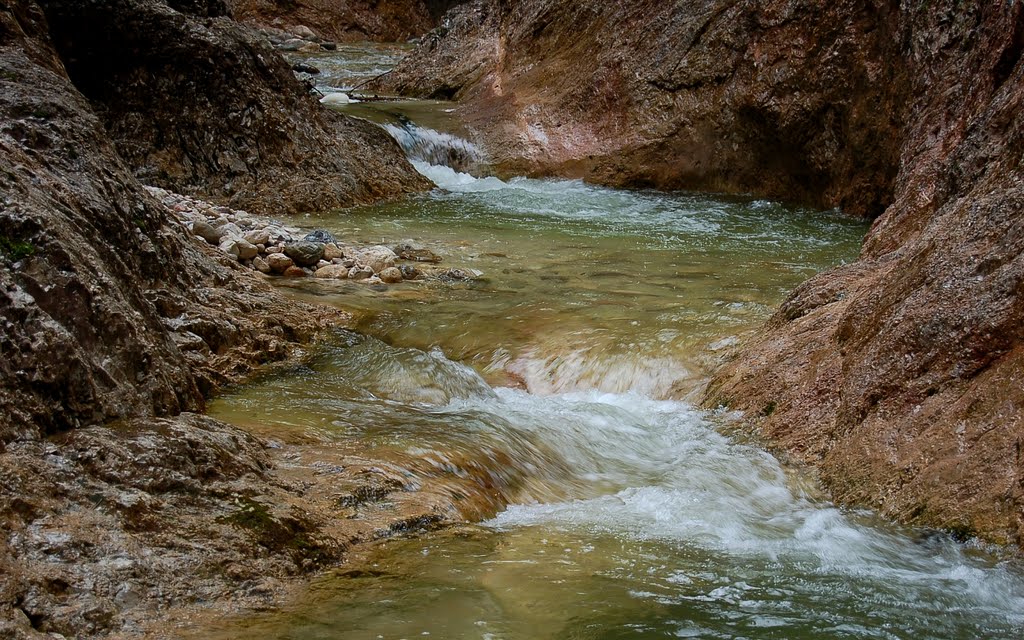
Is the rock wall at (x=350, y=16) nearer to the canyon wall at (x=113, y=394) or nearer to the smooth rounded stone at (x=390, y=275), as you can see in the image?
the smooth rounded stone at (x=390, y=275)

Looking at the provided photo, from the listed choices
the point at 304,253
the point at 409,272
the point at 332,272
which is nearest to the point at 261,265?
the point at 304,253

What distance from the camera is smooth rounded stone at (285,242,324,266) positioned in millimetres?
7300

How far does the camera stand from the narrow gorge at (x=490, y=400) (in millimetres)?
2635

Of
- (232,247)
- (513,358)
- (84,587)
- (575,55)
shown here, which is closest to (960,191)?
(513,358)

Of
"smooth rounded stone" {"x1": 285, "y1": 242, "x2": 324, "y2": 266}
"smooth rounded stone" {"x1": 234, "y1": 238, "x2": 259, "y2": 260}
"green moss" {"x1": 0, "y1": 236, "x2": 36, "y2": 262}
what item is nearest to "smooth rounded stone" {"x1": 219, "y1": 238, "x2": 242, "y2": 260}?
"smooth rounded stone" {"x1": 234, "y1": 238, "x2": 259, "y2": 260}

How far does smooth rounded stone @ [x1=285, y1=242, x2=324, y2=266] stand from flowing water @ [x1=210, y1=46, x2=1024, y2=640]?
1.81ft

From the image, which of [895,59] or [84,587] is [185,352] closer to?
[84,587]

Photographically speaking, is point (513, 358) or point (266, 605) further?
point (513, 358)

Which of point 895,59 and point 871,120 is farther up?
point 895,59

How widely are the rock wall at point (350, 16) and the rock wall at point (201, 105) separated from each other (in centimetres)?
1830

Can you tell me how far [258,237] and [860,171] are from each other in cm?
746

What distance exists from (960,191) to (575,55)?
10335 millimetres

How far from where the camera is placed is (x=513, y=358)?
5.75m

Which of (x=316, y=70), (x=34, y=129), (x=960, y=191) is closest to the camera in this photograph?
(x=34, y=129)
